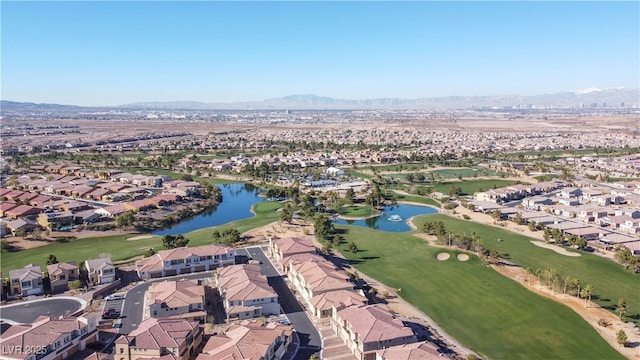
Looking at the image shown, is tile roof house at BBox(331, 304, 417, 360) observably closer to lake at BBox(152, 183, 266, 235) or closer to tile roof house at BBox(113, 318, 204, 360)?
tile roof house at BBox(113, 318, 204, 360)

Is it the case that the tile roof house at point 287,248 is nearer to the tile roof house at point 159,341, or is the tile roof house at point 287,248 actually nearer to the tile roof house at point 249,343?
the tile roof house at point 249,343

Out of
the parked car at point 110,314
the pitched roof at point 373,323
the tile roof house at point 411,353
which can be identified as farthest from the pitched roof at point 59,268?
the tile roof house at point 411,353

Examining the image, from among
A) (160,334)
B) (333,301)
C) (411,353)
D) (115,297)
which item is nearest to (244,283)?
(333,301)

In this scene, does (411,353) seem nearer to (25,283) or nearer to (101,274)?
(101,274)

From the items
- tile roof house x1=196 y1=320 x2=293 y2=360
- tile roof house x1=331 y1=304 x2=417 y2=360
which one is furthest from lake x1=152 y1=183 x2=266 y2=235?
tile roof house x1=331 y1=304 x2=417 y2=360

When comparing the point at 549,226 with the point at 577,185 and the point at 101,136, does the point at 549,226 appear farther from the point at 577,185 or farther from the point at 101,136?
the point at 101,136
